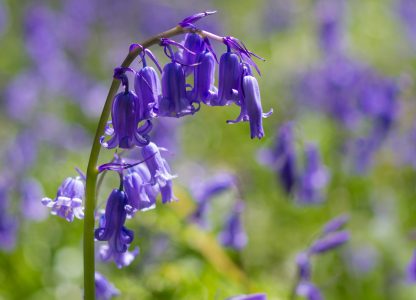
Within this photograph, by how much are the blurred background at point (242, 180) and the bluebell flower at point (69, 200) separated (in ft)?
3.96

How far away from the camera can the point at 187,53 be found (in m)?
2.27

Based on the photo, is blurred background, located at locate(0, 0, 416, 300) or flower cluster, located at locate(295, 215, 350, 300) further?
blurred background, located at locate(0, 0, 416, 300)

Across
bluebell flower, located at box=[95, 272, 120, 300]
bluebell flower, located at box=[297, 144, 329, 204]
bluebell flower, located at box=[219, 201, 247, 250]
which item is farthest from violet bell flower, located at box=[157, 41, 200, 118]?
bluebell flower, located at box=[297, 144, 329, 204]

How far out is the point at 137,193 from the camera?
2340 millimetres

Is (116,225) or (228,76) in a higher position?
(228,76)

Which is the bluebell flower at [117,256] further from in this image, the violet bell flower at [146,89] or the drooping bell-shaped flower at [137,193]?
the violet bell flower at [146,89]

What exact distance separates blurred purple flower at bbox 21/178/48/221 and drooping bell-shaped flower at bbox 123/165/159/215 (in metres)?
1.87

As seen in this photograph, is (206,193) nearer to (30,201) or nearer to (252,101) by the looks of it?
(30,201)

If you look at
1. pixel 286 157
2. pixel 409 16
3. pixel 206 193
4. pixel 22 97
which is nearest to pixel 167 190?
pixel 206 193

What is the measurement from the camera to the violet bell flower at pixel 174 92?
2.18 metres

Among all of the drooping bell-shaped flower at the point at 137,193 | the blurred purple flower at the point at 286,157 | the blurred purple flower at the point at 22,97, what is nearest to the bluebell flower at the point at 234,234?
the blurred purple flower at the point at 286,157

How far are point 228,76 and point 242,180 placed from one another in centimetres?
294

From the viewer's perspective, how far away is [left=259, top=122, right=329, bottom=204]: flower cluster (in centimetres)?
408

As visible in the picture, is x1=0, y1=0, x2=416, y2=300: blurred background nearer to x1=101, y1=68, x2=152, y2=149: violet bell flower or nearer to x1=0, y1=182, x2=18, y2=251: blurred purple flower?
x1=0, y1=182, x2=18, y2=251: blurred purple flower
